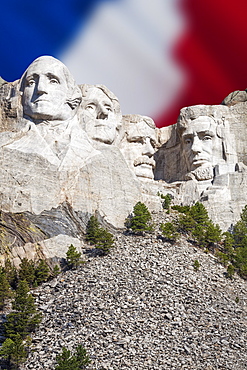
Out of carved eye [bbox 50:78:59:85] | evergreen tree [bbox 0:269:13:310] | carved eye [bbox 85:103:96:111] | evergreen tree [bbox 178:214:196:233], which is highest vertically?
carved eye [bbox 50:78:59:85]

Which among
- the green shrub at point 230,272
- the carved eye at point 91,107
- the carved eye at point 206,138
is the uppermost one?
the carved eye at point 91,107

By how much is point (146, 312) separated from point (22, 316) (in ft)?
12.1

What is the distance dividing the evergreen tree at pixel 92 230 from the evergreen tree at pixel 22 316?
5.28 m

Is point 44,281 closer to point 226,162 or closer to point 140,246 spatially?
point 140,246

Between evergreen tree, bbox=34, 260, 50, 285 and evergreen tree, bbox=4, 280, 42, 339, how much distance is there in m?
2.32

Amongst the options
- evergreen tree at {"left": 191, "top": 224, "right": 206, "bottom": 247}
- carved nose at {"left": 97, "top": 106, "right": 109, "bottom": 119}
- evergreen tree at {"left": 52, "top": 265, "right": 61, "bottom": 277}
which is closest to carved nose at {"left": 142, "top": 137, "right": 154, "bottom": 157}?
carved nose at {"left": 97, "top": 106, "right": 109, "bottom": 119}

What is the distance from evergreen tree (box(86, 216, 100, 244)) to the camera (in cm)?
2965

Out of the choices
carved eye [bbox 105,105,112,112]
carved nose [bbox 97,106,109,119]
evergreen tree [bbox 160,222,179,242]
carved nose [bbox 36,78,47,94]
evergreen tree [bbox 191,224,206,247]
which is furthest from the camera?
carved eye [bbox 105,105,112,112]

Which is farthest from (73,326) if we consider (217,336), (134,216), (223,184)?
(223,184)

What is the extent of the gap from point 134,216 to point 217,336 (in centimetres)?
800

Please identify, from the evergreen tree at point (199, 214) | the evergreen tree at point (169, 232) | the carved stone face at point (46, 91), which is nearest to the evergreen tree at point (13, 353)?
the evergreen tree at point (169, 232)

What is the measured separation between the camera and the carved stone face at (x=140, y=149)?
122 feet

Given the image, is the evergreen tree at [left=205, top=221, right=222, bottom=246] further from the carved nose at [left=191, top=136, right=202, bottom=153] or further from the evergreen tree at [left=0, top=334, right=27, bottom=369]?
the evergreen tree at [left=0, top=334, right=27, bottom=369]

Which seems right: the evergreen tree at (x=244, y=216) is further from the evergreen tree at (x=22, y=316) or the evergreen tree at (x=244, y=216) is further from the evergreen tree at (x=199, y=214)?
the evergreen tree at (x=22, y=316)
